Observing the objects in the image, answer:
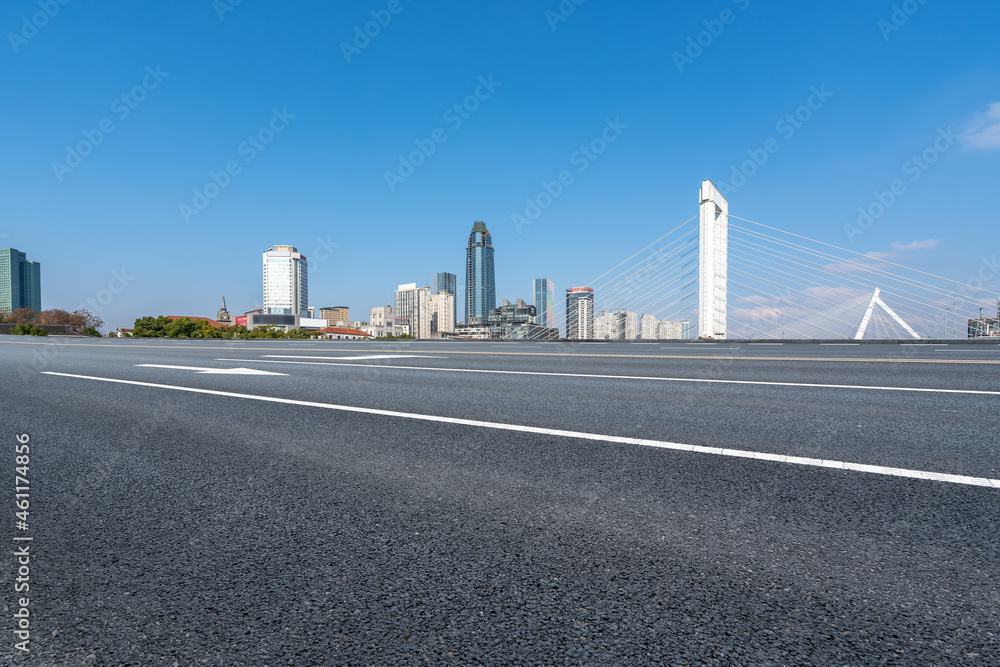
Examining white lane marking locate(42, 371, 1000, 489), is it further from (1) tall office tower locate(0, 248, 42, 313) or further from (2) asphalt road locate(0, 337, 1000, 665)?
(1) tall office tower locate(0, 248, 42, 313)

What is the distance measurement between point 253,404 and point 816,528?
4.98m

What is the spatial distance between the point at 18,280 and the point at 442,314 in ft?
455

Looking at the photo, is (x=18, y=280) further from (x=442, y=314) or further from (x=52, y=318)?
(x=442, y=314)

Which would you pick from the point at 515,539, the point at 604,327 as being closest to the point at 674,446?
the point at 515,539

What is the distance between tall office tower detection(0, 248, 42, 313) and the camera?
16249 centimetres

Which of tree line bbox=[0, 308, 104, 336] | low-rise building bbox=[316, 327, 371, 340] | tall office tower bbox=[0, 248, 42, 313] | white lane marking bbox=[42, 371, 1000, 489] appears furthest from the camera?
tall office tower bbox=[0, 248, 42, 313]

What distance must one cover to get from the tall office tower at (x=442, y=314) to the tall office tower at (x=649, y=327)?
14177 cm

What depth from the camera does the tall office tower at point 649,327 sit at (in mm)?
28255

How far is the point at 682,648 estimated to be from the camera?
130cm

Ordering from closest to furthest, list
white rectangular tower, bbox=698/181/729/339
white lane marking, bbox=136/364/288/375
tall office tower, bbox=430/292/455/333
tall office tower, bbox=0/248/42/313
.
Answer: white lane marking, bbox=136/364/288/375 → white rectangular tower, bbox=698/181/729/339 → tall office tower, bbox=0/248/42/313 → tall office tower, bbox=430/292/455/333

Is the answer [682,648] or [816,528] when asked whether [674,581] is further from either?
[816,528]

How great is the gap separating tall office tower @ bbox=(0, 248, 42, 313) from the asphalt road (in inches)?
8237

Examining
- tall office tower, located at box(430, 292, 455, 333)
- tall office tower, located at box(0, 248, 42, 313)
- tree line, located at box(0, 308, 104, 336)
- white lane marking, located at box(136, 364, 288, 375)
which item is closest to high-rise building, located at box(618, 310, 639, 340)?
white lane marking, located at box(136, 364, 288, 375)

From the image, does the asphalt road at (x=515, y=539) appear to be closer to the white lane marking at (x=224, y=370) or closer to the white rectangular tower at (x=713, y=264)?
the white lane marking at (x=224, y=370)
